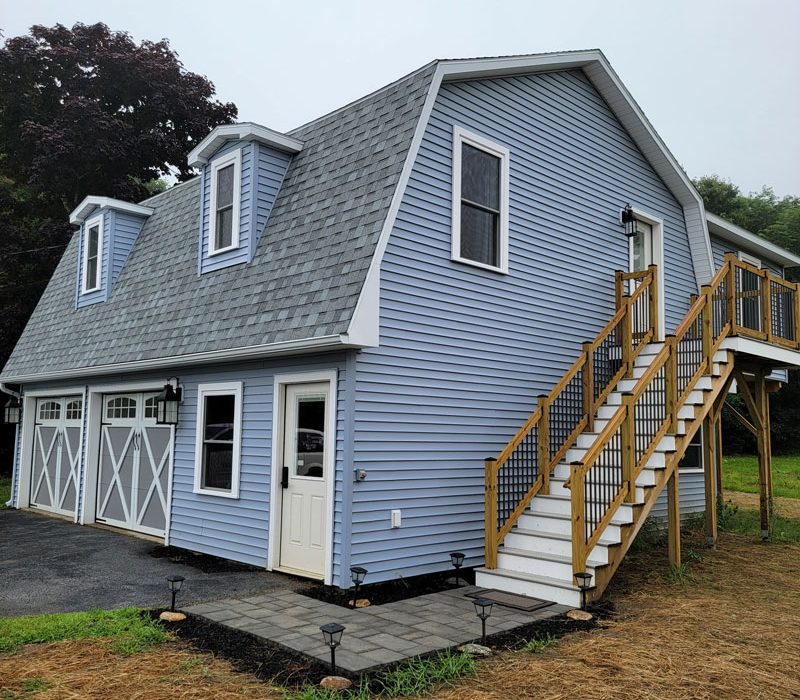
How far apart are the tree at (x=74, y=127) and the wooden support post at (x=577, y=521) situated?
18944mm

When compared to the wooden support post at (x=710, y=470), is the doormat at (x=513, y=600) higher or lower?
lower

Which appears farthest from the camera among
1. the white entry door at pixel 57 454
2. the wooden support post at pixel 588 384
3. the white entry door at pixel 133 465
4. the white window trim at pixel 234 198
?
the white entry door at pixel 57 454

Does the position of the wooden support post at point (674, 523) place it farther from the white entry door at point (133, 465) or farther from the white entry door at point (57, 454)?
the white entry door at point (57, 454)

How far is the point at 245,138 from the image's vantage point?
29.7 ft

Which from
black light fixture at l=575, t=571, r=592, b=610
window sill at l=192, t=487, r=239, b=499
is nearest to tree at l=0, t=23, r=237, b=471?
window sill at l=192, t=487, r=239, b=499

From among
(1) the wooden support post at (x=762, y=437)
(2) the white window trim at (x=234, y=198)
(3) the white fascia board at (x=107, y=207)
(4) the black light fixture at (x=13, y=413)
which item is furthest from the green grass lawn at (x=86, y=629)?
(4) the black light fixture at (x=13, y=413)

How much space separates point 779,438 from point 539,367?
23.3m

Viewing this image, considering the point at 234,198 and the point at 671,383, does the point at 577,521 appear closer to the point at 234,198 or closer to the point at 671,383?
the point at 671,383

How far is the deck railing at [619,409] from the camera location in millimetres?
7160

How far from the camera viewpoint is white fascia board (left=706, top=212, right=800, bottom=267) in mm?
13766

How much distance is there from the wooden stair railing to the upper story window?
31.1ft

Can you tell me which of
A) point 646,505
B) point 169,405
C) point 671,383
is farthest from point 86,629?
point 671,383

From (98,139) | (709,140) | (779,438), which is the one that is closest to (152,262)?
(98,139)

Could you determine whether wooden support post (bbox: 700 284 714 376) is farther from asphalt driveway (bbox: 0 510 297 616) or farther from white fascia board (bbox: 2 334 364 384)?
asphalt driveway (bbox: 0 510 297 616)
